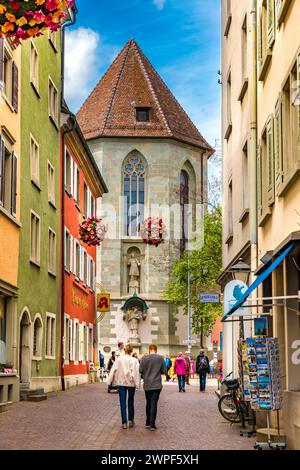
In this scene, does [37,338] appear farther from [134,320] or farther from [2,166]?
[134,320]

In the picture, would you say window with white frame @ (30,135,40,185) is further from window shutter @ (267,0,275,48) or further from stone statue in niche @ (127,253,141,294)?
stone statue in niche @ (127,253,141,294)

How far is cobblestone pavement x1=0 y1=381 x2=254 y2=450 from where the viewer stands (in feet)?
43.9

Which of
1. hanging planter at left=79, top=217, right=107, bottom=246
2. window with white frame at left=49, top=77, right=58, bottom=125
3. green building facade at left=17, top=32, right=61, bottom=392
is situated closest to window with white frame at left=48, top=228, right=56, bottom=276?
green building facade at left=17, top=32, right=61, bottom=392

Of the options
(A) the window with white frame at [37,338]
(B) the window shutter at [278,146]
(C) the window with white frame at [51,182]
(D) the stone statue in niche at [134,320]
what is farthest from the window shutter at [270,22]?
(D) the stone statue in niche at [134,320]

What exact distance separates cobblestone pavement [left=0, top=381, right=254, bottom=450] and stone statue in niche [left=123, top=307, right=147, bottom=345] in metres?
39.6

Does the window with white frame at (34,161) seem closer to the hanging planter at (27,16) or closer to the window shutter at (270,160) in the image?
the window shutter at (270,160)

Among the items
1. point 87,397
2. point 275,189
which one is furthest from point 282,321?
point 87,397

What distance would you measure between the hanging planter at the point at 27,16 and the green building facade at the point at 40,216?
16.6 m

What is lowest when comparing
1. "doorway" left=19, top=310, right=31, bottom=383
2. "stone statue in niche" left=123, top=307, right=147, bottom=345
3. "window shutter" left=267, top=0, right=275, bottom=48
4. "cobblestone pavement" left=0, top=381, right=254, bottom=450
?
"cobblestone pavement" left=0, top=381, right=254, bottom=450

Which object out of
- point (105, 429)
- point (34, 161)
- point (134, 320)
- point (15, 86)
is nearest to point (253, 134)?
point (105, 429)

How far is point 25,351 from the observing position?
1050 inches

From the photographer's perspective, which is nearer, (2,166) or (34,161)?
(2,166)

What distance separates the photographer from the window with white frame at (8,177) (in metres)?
22.4

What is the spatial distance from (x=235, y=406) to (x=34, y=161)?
13.0 meters
